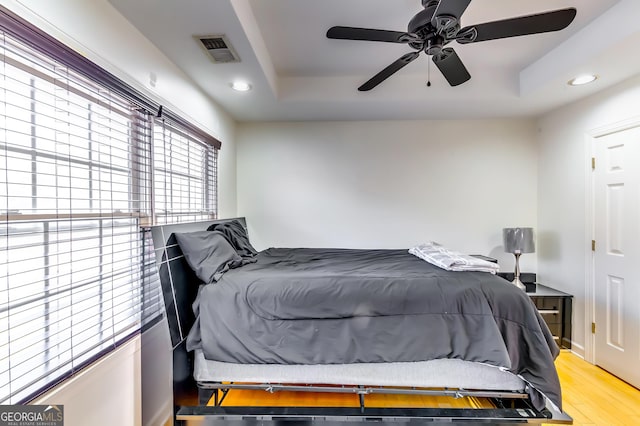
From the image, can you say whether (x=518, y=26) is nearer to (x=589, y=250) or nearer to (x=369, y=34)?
(x=369, y=34)

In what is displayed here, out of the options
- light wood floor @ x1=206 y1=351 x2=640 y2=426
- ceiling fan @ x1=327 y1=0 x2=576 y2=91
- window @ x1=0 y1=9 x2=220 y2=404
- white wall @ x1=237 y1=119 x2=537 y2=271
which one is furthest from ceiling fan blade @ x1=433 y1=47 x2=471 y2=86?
light wood floor @ x1=206 y1=351 x2=640 y2=426

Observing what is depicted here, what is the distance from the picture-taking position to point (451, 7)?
52.7 inches

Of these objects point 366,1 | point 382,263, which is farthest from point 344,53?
point 382,263

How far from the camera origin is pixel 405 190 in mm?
3465

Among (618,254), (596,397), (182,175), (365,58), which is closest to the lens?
(596,397)

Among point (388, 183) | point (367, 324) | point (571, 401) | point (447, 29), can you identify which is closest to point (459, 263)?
point (367, 324)

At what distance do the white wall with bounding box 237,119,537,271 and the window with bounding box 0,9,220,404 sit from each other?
178cm

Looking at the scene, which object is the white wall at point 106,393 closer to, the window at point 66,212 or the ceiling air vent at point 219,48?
the window at point 66,212

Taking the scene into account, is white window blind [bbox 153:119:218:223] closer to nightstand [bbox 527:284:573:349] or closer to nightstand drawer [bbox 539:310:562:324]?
nightstand [bbox 527:284:573:349]

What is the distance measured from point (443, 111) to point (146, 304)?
10.8ft

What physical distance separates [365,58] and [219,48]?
129 cm

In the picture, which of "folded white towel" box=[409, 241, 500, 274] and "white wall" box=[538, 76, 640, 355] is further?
"white wall" box=[538, 76, 640, 355]

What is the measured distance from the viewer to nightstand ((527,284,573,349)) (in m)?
2.84

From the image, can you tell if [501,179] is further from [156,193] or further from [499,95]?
[156,193]
